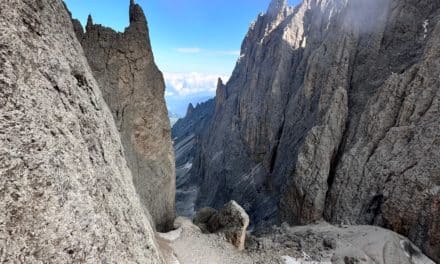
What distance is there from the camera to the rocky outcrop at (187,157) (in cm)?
7194

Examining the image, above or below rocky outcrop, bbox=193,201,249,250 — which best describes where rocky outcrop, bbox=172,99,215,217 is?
below

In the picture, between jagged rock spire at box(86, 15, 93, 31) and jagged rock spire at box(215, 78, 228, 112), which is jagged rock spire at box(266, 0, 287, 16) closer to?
jagged rock spire at box(215, 78, 228, 112)

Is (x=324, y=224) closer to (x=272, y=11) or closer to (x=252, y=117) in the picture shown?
Answer: (x=252, y=117)

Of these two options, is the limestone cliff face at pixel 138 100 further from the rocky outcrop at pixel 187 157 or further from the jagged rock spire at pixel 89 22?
the rocky outcrop at pixel 187 157

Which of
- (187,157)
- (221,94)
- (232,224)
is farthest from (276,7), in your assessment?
(232,224)

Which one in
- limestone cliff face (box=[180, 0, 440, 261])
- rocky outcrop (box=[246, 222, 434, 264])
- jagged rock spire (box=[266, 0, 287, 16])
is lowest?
rocky outcrop (box=[246, 222, 434, 264])

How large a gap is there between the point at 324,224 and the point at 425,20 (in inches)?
1125

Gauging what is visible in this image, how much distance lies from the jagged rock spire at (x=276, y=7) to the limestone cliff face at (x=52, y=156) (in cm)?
8230

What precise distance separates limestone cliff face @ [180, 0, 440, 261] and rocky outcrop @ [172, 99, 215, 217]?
174 inches

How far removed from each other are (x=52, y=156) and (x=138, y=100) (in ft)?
59.6

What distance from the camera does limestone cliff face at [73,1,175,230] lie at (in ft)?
74.3

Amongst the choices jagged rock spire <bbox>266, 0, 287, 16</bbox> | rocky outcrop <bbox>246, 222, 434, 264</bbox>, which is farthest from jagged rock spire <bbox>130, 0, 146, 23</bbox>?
jagged rock spire <bbox>266, 0, 287, 16</bbox>

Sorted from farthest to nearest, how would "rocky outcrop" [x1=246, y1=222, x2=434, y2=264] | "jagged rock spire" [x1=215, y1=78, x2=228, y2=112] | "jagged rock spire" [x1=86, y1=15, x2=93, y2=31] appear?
1. "jagged rock spire" [x1=215, y1=78, x2=228, y2=112]
2. "jagged rock spire" [x1=86, y1=15, x2=93, y2=31]
3. "rocky outcrop" [x1=246, y1=222, x2=434, y2=264]

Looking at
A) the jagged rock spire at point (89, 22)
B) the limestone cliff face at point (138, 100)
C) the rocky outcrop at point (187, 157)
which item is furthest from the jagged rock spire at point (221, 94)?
the jagged rock spire at point (89, 22)
